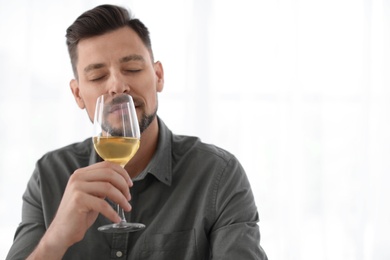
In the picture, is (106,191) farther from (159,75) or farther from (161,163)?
(159,75)

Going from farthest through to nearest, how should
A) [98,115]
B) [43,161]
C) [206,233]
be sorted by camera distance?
1. [43,161]
2. [206,233]
3. [98,115]

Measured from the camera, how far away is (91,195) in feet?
4.64

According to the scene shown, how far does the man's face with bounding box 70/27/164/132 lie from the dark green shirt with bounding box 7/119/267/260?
230mm

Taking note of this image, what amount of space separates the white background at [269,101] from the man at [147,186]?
1347 millimetres

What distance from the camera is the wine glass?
146cm

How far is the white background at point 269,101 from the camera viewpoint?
3250 mm

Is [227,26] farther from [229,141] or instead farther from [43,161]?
[43,161]

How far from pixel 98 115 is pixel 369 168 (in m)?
2.40

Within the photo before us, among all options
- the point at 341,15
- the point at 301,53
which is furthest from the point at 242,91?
the point at 341,15

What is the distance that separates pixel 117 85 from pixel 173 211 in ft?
1.44

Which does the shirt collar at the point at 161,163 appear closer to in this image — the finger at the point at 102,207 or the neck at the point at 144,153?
the neck at the point at 144,153

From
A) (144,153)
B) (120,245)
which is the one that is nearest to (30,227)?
(120,245)

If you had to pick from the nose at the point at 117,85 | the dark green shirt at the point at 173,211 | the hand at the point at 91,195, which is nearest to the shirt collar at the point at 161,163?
the dark green shirt at the point at 173,211

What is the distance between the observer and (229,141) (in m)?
3.31
